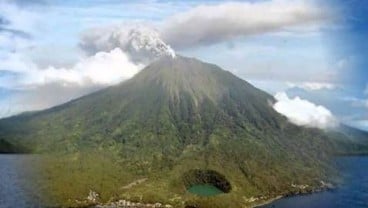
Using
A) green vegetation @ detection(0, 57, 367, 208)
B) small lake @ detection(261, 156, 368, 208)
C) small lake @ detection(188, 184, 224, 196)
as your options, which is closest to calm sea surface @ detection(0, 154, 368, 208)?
small lake @ detection(261, 156, 368, 208)

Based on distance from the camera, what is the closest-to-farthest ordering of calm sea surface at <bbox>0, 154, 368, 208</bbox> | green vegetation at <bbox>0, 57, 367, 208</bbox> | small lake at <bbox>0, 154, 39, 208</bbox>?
small lake at <bbox>0, 154, 39, 208</bbox>, calm sea surface at <bbox>0, 154, 368, 208</bbox>, green vegetation at <bbox>0, 57, 367, 208</bbox>

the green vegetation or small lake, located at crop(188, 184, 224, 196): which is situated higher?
the green vegetation

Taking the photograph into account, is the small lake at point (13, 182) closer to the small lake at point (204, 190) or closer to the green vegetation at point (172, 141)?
the green vegetation at point (172, 141)

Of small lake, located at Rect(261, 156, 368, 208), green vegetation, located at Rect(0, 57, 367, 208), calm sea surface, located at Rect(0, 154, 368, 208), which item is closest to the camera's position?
calm sea surface, located at Rect(0, 154, 368, 208)

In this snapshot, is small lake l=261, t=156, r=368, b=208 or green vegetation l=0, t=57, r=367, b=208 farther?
green vegetation l=0, t=57, r=367, b=208

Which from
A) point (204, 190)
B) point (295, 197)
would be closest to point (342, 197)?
point (295, 197)

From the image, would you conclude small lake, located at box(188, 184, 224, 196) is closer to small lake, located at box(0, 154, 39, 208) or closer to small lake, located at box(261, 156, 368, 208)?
small lake, located at box(261, 156, 368, 208)

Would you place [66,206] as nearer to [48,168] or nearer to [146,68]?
[48,168]

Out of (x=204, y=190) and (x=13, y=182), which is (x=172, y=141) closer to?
(x=204, y=190)
